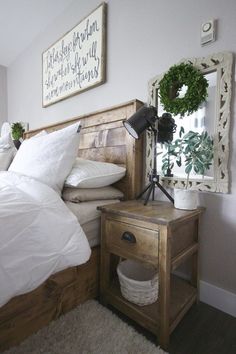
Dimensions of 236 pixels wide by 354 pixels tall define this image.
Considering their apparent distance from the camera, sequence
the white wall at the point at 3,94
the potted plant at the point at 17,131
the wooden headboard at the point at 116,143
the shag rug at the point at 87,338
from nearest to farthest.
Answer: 1. the shag rug at the point at 87,338
2. the wooden headboard at the point at 116,143
3. the potted plant at the point at 17,131
4. the white wall at the point at 3,94

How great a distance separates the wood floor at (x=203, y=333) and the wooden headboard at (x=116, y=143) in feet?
2.42

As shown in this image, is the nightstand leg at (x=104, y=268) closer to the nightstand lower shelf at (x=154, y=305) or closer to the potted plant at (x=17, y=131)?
the nightstand lower shelf at (x=154, y=305)

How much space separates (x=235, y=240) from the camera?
1049mm

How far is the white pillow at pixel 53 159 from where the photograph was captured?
1.16 meters

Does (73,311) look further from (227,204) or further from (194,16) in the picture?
(194,16)

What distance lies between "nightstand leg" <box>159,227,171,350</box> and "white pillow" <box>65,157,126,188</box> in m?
0.51

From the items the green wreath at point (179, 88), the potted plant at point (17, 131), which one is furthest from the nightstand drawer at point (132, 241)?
the potted plant at point (17, 131)

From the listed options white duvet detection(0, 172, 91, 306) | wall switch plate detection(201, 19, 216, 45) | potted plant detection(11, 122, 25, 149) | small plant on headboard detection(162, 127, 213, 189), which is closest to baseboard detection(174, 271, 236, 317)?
small plant on headboard detection(162, 127, 213, 189)

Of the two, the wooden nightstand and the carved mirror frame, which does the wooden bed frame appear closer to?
the wooden nightstand

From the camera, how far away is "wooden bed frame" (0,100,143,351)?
0.85 m

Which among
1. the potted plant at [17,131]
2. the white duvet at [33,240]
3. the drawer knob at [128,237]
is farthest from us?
the potted plant at [17,131]

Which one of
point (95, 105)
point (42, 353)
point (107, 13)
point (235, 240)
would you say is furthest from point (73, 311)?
point (107, 13)

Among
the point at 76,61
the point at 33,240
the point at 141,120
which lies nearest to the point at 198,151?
the point at 141,120

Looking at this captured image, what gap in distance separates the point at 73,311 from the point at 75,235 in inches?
19.0
